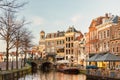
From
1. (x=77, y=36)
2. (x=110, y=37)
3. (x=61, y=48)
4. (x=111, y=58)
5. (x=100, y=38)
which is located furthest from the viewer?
(x=61, y=48)

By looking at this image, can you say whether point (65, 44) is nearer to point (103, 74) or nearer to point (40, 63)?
point (40, 63)

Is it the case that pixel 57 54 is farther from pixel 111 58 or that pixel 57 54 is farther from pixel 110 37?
pixel 111 58

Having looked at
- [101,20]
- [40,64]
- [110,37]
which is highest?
[101,20]

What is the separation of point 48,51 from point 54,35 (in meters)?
6.59

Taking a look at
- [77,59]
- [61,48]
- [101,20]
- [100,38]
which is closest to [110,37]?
[100,38]

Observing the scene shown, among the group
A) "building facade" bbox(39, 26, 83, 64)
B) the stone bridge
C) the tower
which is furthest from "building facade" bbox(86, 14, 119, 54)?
the tower

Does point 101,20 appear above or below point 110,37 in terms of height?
above

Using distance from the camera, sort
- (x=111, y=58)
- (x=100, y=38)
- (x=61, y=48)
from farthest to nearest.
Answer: (x=61, y=48), (x=100, y=38), (x=111, y=58)

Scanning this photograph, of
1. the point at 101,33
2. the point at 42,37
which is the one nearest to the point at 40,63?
the point at 42,37

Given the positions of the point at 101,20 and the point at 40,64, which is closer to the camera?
the point at 101,20

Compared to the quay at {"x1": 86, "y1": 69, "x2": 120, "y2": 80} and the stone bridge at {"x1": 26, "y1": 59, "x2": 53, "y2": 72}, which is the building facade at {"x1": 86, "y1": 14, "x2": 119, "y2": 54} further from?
the stone bridge at {"x1": 26, "y1": 59, "x2": 53, "y2": 72}

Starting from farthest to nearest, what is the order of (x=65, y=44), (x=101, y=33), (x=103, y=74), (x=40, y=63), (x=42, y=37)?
(x=42, y=37) < (x=65, y=44) < (x=40, y=63) < (x=101, y=33) < (x=103, y=74)

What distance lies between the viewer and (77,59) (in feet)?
301

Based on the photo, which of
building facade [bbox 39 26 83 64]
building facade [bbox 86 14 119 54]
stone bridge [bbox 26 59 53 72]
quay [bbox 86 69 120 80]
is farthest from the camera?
stone bridge [bbox 26 59 53 72]
